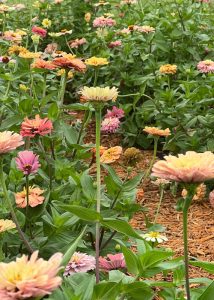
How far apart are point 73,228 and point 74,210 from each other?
597 mm

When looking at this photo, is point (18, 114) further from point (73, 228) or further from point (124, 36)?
point (124, 36)

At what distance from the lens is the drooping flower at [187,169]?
3.57 ft

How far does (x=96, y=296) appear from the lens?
1260mm

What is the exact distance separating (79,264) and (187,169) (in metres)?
0.60

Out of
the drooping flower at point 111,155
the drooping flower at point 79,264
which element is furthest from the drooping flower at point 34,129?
the drooping flower at point 79,264

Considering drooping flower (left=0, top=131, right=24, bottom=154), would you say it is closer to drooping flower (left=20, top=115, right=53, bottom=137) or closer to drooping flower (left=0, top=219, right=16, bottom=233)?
drooping flower (left=0, top=219, right=16, bottom=233)

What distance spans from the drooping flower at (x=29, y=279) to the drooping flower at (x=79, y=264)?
0.70 metres

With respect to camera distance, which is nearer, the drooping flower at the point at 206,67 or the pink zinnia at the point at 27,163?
the pink zinnia at the point at 27,163

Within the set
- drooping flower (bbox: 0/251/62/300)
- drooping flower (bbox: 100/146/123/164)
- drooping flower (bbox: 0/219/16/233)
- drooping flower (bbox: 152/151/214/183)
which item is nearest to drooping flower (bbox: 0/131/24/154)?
drooping flower (bbox: 0/219/16/233)

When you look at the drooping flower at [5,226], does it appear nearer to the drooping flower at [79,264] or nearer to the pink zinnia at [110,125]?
the drooping flower at [79,264]

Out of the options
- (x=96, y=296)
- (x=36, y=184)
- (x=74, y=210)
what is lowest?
(x=36, y=184)

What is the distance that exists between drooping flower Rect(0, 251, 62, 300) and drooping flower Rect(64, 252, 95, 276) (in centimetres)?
70

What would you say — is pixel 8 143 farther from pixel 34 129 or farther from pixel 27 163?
pixel 34 129

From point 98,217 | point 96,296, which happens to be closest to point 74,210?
point 98,217
